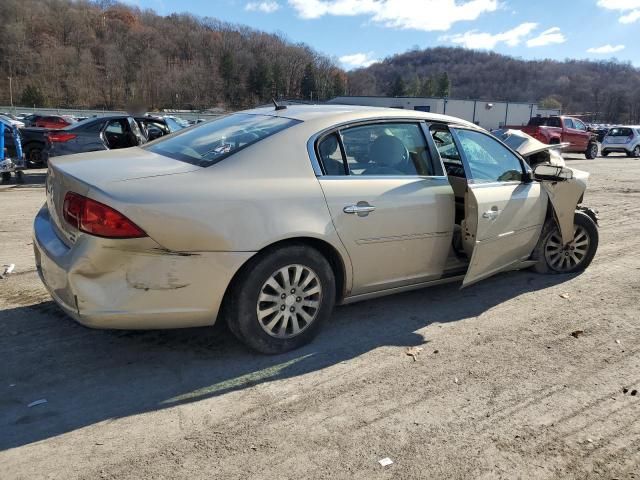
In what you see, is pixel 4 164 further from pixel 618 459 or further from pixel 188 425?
pixel 618 459

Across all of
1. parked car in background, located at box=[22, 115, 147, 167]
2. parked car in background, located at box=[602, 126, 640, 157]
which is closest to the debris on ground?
parked car in background, located at box=[22, 115, 147, 167]

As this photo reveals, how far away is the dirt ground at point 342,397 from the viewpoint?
100 inches

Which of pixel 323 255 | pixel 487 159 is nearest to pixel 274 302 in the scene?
pixel 323 255

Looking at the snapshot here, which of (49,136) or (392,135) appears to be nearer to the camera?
(392,135)

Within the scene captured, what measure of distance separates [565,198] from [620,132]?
25291 millimetres

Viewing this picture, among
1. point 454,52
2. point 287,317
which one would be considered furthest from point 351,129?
point 454,52

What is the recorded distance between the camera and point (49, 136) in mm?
11188

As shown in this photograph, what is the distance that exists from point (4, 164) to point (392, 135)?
952 cm

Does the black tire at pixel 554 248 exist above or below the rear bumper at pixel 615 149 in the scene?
below

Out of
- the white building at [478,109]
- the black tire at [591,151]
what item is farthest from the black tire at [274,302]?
the white building at [478,109]

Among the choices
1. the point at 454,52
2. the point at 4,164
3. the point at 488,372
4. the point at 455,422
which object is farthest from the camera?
the point at 454,52

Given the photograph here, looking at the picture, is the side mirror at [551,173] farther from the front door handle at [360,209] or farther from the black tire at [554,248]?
the front door handle at [360,209]

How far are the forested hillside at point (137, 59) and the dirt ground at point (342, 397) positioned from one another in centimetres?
6889

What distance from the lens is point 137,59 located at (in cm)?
7562
